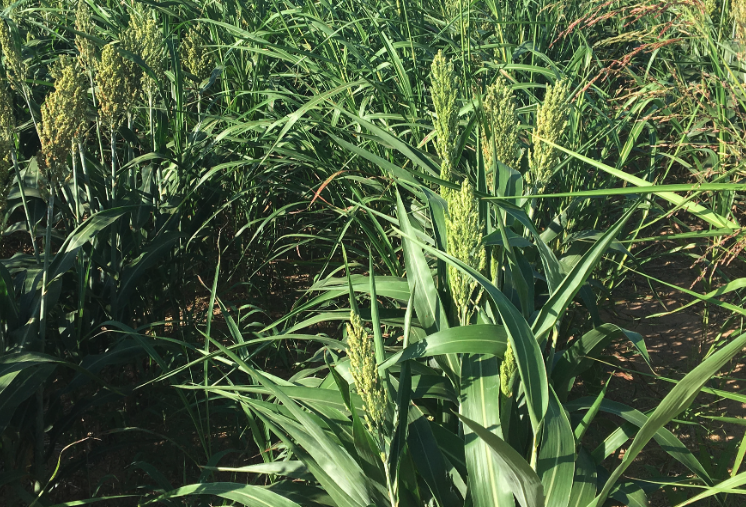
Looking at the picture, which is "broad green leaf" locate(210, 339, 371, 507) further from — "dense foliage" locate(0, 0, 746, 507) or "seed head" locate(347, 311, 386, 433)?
"seed head" locate(347, 311, 386, 433)

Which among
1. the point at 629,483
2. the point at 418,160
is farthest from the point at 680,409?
the point at 418,160

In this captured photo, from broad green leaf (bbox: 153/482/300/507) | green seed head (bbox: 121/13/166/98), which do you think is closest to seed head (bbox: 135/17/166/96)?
green seed head (bbox: 121/13/166/98)

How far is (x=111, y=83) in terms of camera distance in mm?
1697

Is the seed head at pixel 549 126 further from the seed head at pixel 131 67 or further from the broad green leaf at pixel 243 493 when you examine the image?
the seed head at pixel 131 67

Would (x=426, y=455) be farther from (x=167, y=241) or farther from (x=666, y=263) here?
(x=666, y=263)

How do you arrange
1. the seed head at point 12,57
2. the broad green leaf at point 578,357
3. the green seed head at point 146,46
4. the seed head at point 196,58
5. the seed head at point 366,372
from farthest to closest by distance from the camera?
the seed head at point 196,58 → the green seed head at point 146,46 → the seed head at point 12,57 → the broad green leaf at point 578,357 → the seed head at point 366,372

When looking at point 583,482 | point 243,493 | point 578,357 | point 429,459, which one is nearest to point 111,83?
point 243,493

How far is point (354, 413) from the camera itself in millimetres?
1075

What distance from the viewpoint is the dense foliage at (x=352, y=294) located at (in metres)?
1.12

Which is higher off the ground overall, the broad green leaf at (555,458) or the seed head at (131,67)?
the seed head at (131,67)

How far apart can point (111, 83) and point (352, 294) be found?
1029mm

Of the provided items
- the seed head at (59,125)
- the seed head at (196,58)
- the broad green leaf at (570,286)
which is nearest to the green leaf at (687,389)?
the broad green leaf at (570,286)

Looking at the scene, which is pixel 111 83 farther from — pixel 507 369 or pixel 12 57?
pixel 507 369

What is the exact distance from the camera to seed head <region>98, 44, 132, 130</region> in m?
1.69
